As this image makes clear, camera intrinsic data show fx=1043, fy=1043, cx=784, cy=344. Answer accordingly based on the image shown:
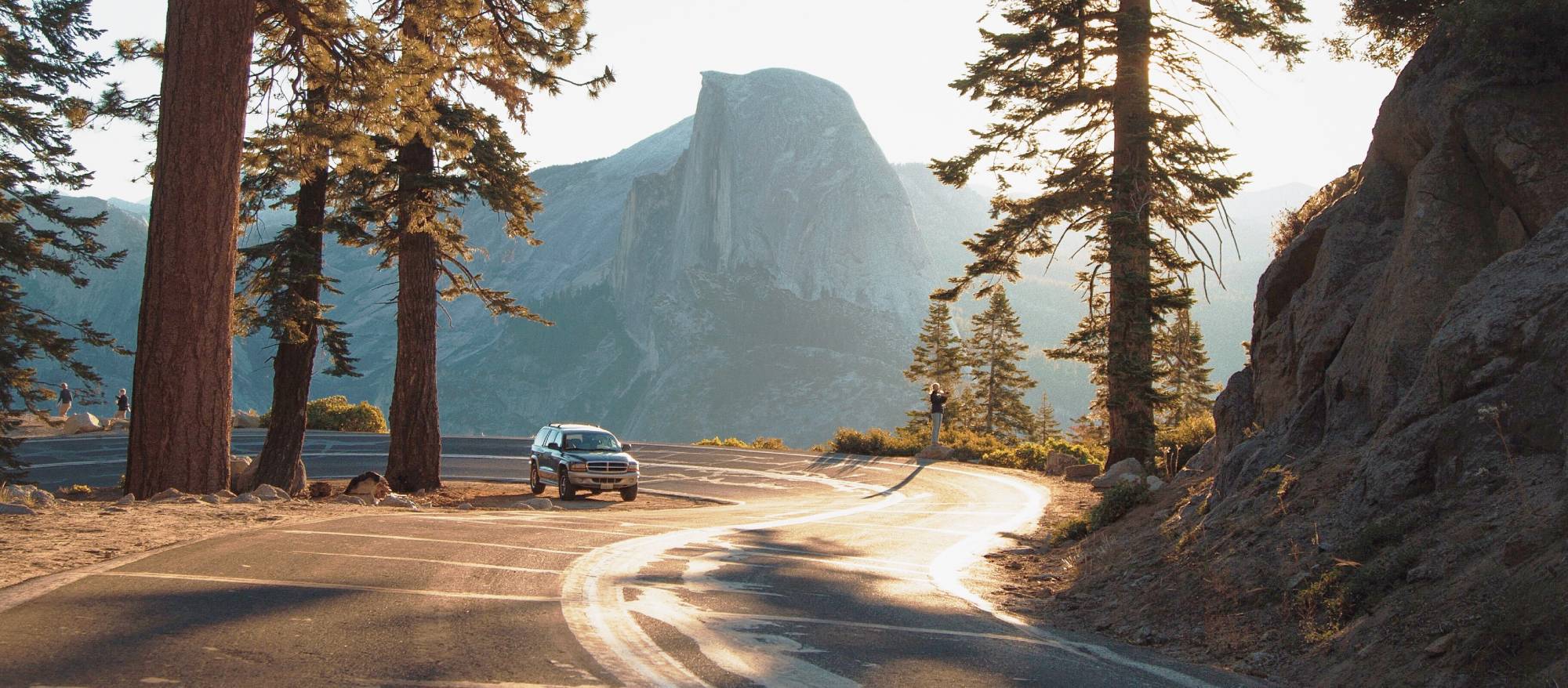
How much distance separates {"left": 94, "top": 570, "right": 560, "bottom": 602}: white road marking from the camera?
6.23 metres

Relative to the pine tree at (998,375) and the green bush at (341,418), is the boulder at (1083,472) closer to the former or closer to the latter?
the green bush at (341,418)

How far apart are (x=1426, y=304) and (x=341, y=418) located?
38.6 m

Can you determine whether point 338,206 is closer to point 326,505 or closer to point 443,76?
point 443,76

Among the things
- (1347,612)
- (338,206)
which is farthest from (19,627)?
(338,206)

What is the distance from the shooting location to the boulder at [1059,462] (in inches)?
1062

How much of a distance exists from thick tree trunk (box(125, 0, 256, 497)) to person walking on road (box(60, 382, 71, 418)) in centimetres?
2912

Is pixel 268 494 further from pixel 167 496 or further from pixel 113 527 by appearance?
pixel 113 527

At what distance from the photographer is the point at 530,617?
5766 millimetres

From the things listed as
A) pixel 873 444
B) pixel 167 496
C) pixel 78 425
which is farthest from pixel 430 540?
pixel 78 425

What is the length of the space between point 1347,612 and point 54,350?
27489mm

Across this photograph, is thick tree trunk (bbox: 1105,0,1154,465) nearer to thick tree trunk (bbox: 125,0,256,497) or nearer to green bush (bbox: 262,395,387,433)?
thick tree trunk (bbox: 125,0,256,497)

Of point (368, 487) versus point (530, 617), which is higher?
point (530, 617)

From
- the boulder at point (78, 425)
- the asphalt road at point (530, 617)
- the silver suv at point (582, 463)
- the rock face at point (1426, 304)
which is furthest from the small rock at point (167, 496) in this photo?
the boulder at point (78, 425)

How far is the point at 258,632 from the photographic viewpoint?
4984 mm
